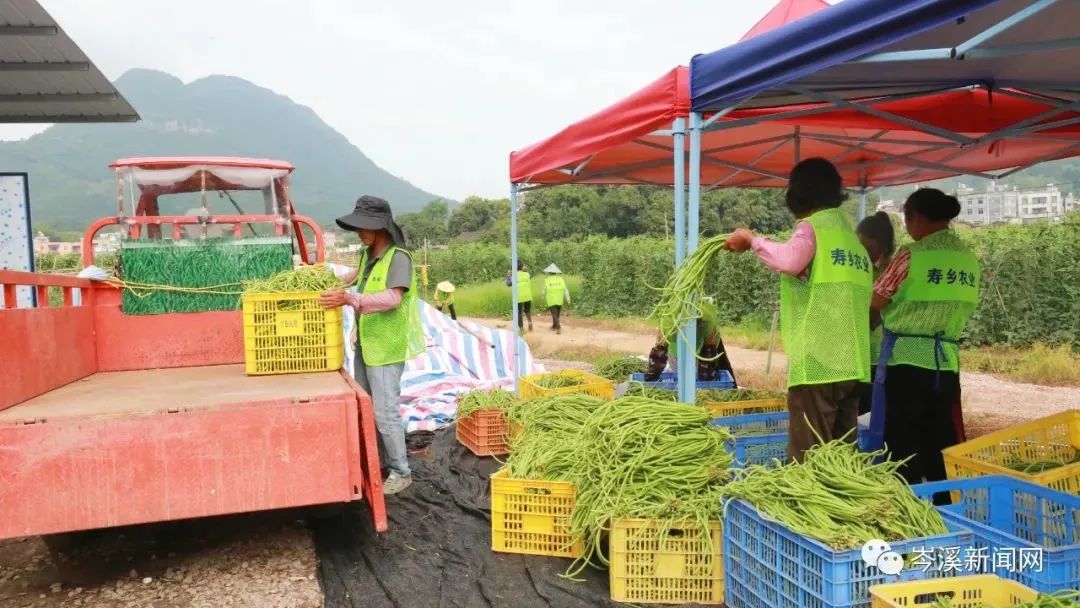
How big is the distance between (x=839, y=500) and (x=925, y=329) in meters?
1.76

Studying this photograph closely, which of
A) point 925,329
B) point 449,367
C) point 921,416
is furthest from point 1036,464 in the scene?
point 449,367

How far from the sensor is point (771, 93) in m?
4.30

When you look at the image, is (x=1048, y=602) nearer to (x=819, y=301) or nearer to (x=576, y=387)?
(x=819, y=301)

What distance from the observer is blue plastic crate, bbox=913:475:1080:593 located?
2.54 meters

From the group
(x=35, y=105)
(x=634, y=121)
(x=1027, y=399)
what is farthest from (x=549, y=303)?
(x=634, y=121)

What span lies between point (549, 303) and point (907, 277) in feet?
48.0

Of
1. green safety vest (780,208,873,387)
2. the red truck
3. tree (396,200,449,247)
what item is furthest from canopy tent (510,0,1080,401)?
tree (396,200,449,247)

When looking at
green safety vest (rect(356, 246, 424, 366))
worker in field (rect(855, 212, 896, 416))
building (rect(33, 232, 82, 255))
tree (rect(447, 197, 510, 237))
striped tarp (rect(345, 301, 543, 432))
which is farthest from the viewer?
tree (rect(447, 197, 510, 237))

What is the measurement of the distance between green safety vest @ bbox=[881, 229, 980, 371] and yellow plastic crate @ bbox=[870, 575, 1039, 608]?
190cm

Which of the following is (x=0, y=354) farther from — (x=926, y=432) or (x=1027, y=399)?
(x=1027, y=399)

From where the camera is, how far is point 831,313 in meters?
3.33

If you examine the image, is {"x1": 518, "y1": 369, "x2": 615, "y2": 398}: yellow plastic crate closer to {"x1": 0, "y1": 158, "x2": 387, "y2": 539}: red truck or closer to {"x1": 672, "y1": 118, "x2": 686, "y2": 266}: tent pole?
{"x1": 672, "y1": 118, "x2": 686, "y2": 266}: tent pole

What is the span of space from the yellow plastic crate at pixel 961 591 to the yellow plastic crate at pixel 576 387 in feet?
11.0

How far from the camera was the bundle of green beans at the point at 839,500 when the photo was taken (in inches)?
104
